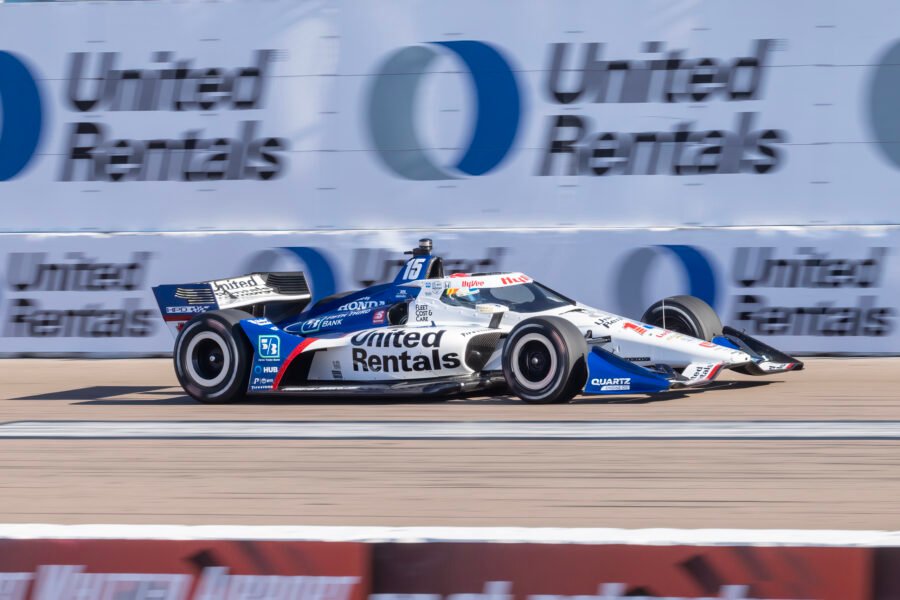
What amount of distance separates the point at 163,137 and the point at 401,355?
4990mm

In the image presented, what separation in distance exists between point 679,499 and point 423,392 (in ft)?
11.9

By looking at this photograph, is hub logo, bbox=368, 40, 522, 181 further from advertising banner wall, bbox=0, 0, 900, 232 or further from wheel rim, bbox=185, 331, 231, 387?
wheel rim, bbox=185, 331, 231, 387

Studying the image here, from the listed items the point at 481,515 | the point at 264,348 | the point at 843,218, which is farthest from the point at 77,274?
the point at 481,515

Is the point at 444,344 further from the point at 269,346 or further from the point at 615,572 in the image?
the point at 615,572

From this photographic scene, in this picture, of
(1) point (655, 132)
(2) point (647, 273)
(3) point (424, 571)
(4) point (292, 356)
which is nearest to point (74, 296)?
(4) point (292, 356)

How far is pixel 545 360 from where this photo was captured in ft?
28.7

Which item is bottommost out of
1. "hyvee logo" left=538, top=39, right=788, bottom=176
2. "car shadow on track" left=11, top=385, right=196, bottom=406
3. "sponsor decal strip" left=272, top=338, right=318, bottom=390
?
"car shadow on track" left=11, top=385, right=196, bottom=406

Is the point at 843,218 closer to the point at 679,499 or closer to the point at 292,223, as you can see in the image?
the point at 292,223

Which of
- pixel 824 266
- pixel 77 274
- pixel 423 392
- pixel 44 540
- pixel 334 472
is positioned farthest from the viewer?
pixel 77 274

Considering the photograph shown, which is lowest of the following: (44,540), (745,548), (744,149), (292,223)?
(44,540)

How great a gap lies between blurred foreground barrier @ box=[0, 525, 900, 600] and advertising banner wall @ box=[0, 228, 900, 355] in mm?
8111

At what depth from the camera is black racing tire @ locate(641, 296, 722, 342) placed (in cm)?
974

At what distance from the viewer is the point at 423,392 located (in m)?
8.89

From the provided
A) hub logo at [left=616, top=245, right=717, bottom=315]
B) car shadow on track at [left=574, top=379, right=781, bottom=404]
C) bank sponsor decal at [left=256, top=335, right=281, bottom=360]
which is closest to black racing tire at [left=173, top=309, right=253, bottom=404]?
bank sponsor decal at [left=256, top=335, right=281, bottom=360]
